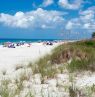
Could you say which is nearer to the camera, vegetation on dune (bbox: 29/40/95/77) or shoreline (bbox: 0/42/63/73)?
vegetation on dune (bbox: 29/40/95/77)

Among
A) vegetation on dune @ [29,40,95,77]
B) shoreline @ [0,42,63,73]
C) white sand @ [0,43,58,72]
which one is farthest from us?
white sand @ [0,43,58,72]

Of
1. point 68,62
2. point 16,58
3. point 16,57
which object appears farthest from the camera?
point 16,57

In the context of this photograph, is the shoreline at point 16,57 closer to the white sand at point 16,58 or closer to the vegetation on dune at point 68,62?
the white sand at point 16,58

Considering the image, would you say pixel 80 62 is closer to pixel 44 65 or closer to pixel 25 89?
pixel 44 65

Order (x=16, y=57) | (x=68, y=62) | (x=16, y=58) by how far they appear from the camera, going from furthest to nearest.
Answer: (x=16, y=57), (x=16, y=58), (x=68, y=62)

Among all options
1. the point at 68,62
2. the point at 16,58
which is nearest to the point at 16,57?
the point at 16,58

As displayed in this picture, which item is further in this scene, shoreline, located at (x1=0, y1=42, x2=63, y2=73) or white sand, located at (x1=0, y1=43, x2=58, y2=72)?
white sand, located at (x1=0, y1=43, x2=58, y2=72)

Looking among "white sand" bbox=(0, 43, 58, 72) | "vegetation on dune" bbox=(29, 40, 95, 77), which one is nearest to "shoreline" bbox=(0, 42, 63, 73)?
"white sand" bbox=(0, 43, 58, 72)

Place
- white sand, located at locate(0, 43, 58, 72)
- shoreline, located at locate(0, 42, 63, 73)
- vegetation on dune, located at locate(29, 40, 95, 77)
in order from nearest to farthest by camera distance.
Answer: vegetation on dune, located at locate(29, 40, 95, 77) → shoreline, located at locate(0, 42, 63, 73) → white sand, located at locate(0, 43, 58, 72)

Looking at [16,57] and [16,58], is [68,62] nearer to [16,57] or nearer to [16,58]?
[16,58]

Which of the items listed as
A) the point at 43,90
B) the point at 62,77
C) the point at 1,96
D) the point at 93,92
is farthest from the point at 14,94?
the point at 62,77

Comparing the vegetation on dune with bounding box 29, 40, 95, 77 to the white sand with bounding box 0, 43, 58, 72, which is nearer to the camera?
the vegetation on dune with bounding box 29, 40, 95, 77

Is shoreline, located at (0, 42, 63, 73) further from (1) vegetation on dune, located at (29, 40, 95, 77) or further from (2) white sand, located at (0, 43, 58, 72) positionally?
(1) vegetation on dune, located at (29, 40, 95, 77)

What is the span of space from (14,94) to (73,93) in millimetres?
1127
